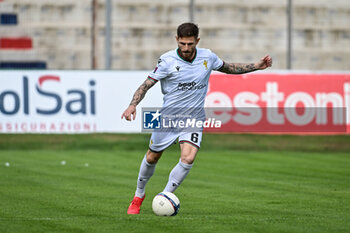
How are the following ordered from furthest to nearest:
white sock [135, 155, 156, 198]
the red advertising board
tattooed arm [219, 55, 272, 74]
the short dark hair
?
the red advertising board
tattooed arm [219, 55, 272, 74]
white sock [135, 155, 156, 198]
the short dark hair

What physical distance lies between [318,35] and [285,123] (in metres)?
21.3

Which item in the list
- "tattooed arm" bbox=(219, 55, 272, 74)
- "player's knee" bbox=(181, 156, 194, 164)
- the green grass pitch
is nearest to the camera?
the green grass pitch

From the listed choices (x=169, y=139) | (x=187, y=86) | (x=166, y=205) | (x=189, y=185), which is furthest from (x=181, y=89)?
(x=189, y=185)

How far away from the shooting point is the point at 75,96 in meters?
23.8

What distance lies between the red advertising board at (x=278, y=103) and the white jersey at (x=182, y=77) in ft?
43.3

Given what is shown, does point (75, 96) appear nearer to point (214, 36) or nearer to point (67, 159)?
point (67, 159)

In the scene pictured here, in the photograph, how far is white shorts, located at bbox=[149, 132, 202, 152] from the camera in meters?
10.3

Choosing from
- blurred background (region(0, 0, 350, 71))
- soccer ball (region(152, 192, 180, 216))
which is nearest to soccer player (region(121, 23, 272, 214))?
soccer ball (region(152, 192, 180, 216))

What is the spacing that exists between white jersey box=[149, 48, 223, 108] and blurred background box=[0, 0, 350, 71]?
109 ft

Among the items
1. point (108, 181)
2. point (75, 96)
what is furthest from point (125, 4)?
point (108, 181)

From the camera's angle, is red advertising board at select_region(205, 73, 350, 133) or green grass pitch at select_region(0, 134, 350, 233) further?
red advertising board at select_region(205, 73, 350, 133)

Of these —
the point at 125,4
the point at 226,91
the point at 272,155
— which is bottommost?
the point at 272,155

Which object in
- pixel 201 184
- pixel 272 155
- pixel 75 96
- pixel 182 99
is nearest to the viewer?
pixel 182 99

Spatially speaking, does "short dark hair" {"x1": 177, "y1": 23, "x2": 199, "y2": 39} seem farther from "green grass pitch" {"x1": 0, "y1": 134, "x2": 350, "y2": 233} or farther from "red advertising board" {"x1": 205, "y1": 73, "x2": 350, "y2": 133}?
"red advertising board" {"x1": 205, "y1": 73, "x2": 350, "y2": 133}
